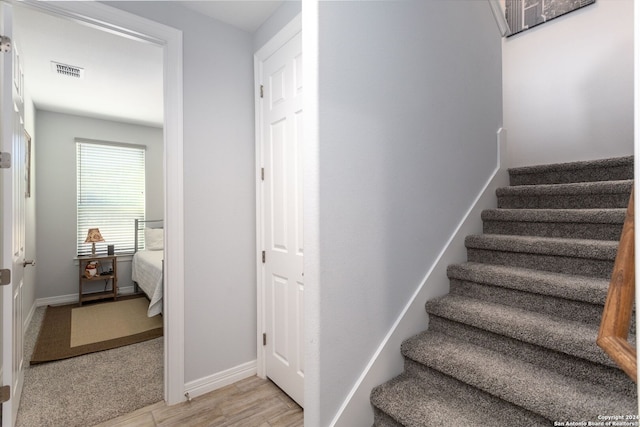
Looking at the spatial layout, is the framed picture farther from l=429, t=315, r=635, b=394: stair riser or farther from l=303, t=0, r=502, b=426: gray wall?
l=429, t=315, r=635, b=394: stair riser

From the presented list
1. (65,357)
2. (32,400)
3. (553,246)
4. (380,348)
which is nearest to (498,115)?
(553,246)

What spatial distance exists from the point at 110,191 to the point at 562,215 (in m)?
5.50

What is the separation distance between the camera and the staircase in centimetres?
110

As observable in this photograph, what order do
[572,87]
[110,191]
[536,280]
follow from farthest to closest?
1. [110,191]
2. [572,87]
3. [536,280]

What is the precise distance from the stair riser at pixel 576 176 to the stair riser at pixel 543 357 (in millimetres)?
1398

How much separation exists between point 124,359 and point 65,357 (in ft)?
1.75

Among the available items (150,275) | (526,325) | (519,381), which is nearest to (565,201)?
(526,325)

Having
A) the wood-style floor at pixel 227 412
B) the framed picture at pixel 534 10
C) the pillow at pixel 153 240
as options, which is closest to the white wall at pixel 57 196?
the pillow at pixel 153 240

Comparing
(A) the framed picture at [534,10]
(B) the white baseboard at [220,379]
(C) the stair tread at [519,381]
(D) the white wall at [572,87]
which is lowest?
(B) the white baseboard at [220,379]

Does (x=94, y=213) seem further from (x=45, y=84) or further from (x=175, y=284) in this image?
(x=175, y=284)

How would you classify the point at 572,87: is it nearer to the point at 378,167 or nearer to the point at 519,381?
the point at 378,167

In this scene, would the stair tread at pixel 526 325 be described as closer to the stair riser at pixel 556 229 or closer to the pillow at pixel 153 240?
the stair riser at pixel 556 229

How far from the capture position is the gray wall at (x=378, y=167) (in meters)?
1.31

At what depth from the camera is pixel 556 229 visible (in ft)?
5.82
